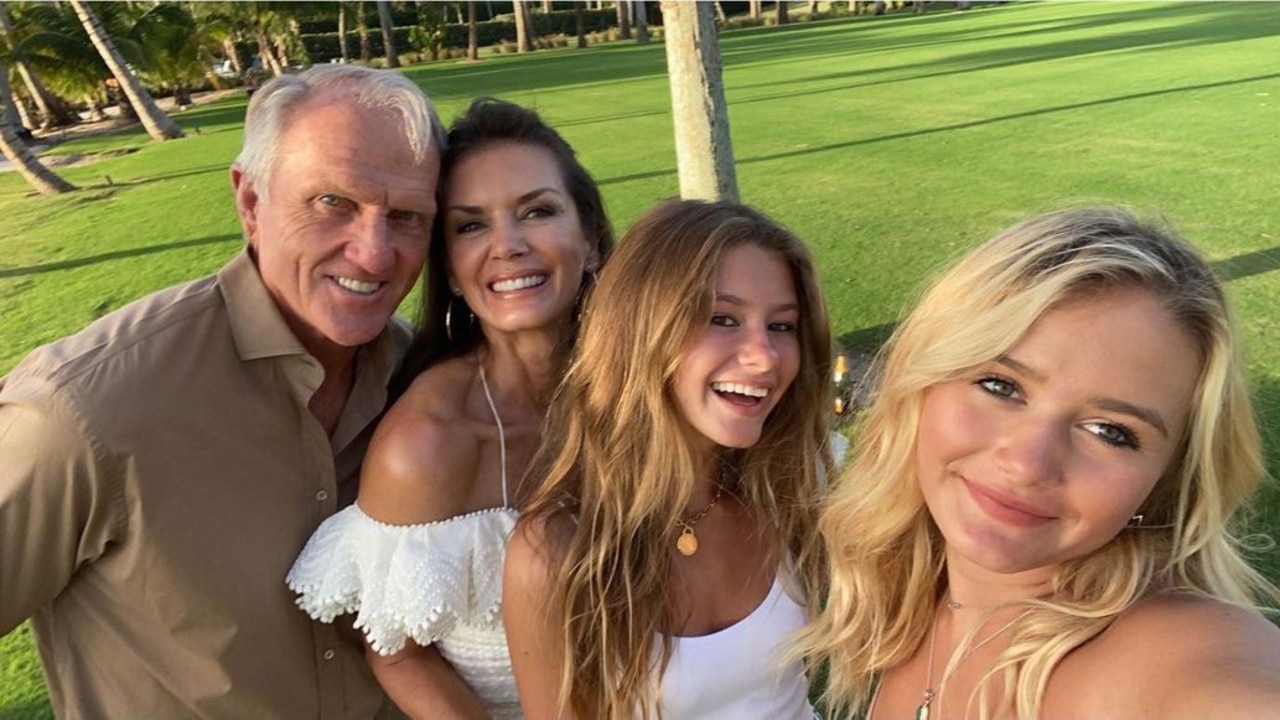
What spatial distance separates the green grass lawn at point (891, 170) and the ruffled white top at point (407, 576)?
149cm

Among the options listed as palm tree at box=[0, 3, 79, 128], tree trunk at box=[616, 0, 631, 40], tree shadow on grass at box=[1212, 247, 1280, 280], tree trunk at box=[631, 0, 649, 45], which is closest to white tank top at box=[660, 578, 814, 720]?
tree shadow on grass at box=[1212, 247, 1280, 280]

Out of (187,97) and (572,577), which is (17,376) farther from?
(187,97)

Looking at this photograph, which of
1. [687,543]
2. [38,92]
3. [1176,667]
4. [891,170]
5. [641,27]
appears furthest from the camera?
[641,27]

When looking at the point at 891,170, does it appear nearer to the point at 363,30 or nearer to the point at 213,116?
the point at 213,116

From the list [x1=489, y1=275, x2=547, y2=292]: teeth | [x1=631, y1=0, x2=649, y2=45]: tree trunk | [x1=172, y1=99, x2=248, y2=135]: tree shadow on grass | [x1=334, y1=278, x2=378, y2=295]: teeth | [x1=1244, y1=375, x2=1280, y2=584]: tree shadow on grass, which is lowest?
[x1=172, y1=99, x2=248, y2=135]: tree shadow on grass

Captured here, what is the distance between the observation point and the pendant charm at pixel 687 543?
2.20 m

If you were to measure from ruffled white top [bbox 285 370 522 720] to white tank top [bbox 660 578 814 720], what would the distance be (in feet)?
1.64

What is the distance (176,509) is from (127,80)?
2367 centimetres

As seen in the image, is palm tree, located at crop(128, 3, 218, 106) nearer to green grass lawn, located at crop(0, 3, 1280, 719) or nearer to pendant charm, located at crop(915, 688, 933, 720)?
green grass lawn, located at crop(0, 3, 1280, 719)

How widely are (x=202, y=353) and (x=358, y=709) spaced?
1040mm

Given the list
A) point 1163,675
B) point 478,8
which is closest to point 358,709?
point 1163,675

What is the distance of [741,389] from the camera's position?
203 cm

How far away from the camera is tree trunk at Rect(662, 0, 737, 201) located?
5.68 meters

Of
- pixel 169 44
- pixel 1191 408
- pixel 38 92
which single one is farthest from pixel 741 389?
pixel 38 92
